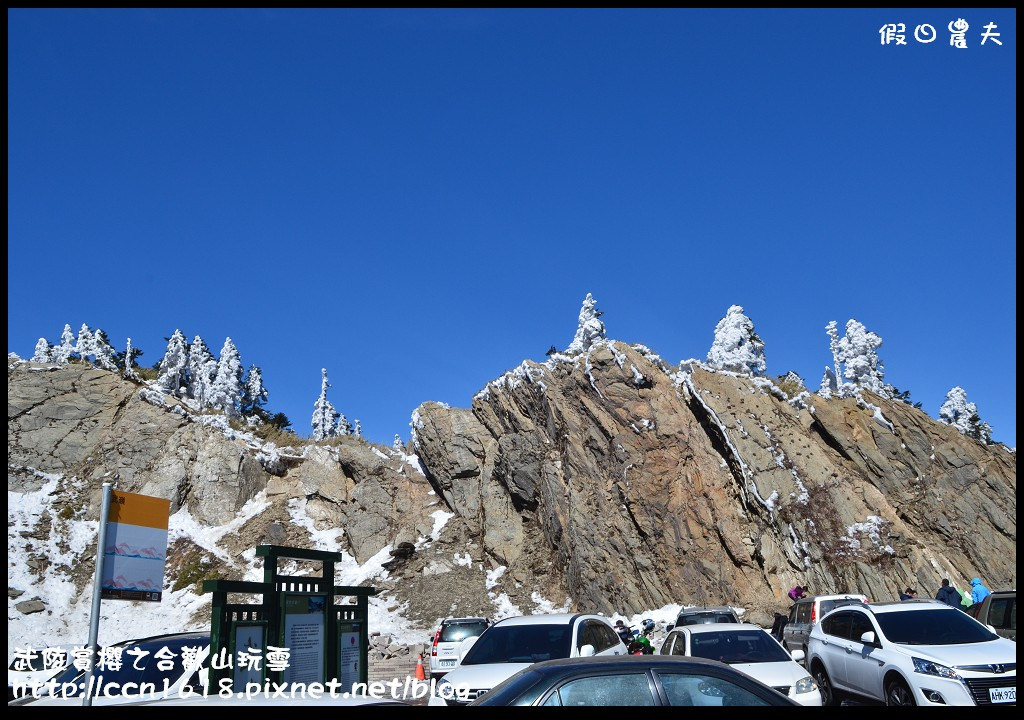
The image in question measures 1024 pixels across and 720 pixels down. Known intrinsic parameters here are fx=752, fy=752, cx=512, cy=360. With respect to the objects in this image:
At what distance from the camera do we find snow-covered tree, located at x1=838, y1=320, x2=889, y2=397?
50.8 m

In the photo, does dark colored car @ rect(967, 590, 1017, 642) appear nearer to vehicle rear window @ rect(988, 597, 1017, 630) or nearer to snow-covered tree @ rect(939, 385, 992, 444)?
vehicle rear window @ rect(988, 597, 1017, 630)

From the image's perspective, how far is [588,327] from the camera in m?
49.7

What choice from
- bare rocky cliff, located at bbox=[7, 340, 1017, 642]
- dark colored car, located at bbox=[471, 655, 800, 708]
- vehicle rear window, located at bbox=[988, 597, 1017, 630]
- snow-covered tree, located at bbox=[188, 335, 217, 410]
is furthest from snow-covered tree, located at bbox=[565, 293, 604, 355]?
dark colored car, located at bbox=[471, 655, 800, 708]

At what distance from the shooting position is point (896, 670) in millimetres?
10438

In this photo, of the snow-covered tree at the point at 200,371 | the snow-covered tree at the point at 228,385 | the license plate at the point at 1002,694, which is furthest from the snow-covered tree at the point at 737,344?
the snow-covered tree at the point at 200,371

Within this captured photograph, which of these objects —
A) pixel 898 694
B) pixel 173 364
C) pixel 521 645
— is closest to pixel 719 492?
pixel 898 694

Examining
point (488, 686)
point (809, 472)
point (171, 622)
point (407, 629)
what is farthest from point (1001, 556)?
point (171, 622)

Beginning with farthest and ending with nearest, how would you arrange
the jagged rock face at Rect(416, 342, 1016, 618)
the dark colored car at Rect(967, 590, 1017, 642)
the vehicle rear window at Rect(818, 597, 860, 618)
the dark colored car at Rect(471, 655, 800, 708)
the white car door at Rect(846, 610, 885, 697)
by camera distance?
the jagged rock face at Rect(416, 342, 1016, 618), the vehicle rear window at Rect(818, 597, 860, 618), the dark colored car at Rect(967, 590, 1017, 642), the white car door at Rect(846, 610, 885, 697), the dark colored car at Rect(471, 655, 800, 708)

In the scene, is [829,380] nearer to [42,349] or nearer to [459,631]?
[459,631]

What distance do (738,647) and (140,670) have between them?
341 inches

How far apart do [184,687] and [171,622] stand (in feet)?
104

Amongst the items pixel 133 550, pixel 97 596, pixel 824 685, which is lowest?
pixel 824 685

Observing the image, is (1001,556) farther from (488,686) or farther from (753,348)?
(488,686)

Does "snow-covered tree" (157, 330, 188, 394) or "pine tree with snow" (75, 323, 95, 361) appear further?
"pine tree with snow" (75, 323, 95, 361)
